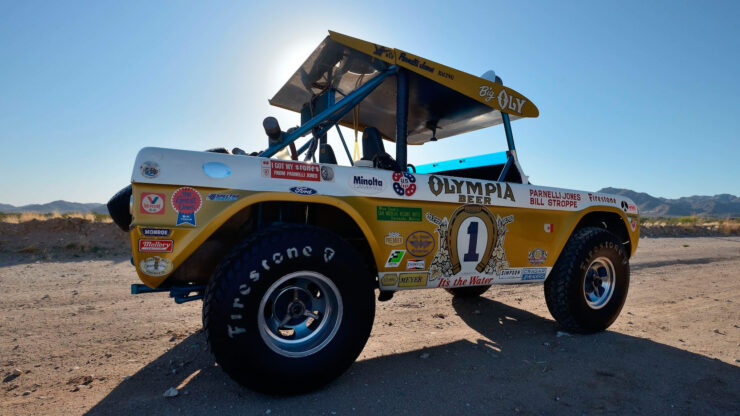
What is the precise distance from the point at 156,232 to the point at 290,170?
86 cm

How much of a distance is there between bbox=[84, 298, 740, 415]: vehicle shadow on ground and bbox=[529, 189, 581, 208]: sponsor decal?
4.31ft

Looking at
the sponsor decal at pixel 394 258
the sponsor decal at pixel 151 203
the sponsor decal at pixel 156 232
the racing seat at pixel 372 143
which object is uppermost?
the racing seat at pixel 372 143

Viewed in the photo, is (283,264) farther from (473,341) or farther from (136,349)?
(473,341)

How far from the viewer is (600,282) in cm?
403

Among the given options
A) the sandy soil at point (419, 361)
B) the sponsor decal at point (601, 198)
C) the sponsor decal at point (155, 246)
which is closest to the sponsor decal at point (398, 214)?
the sandy soil at point (419, 361)

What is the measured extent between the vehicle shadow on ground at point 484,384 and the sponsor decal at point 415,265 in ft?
2.46

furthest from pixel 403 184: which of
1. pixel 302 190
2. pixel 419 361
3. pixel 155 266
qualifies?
pixel 155 266

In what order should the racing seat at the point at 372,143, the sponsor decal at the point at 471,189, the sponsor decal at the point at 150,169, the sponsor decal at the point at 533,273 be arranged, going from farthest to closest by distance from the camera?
the racing seat at the point at 372,143, the sponsor decal at the point at 533,273, the sponsor decal at the point at 471,189, the sponsor decal at the point at 150,169

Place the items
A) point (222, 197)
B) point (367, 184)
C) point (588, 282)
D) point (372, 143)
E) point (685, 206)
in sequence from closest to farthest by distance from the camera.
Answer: point (222, 197), point (367, 184), point (372, 143), point (588, 282), point (685, 206)

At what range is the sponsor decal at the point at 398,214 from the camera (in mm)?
2854

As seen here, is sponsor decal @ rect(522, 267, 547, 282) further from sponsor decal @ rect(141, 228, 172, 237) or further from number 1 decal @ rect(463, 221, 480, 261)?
sponsor decal @ rect(141, 228, 172, 237)

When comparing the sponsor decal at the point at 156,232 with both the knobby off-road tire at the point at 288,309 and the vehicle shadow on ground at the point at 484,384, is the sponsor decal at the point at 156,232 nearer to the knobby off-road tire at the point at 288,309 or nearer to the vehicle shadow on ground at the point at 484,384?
the knobby off-road tire at the point at 288,309

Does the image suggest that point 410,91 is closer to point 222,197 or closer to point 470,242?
point 470,242

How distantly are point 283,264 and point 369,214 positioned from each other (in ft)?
2.46
